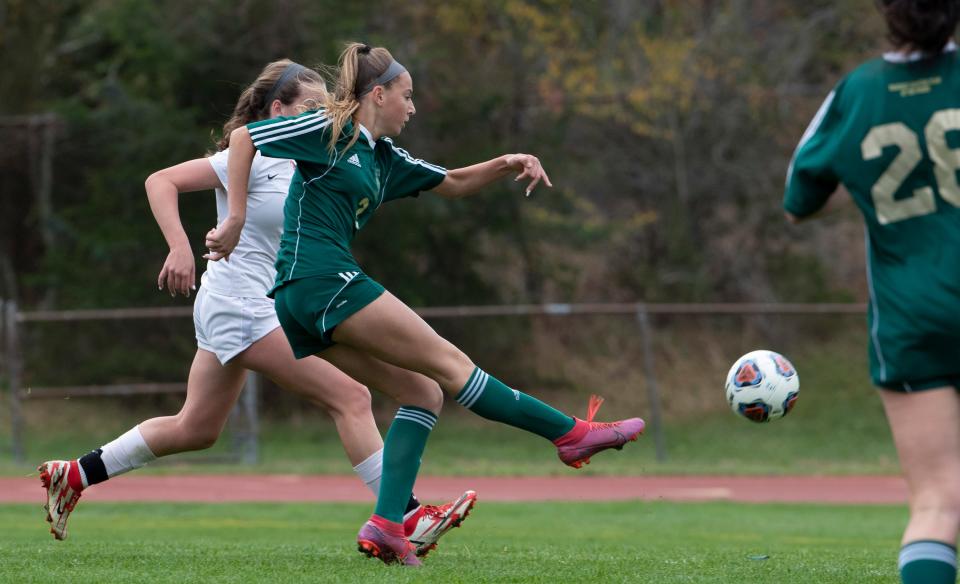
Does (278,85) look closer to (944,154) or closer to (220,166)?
(220,166)

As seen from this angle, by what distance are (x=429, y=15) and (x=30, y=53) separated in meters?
6.67

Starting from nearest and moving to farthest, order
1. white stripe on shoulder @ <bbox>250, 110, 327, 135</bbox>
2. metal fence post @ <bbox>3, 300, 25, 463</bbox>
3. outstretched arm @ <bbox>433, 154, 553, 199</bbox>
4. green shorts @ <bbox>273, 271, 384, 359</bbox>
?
green shorts @ <bbox>273, 271, 384, 359</bbox>
white stripe on shoulder @ <bbox>250, 110, 327, 135</bbox>
outstretched arm @ <bbox>433, 154, 553, 199</bbox>
metal fence post @ <bbox>3, 300, 25, 463</bbox>

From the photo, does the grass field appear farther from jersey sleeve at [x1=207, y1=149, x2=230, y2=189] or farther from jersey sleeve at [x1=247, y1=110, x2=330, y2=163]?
jersey sleeve at [x1=247, y1=110, x2=330, y2=163]

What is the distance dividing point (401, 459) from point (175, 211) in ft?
4.84

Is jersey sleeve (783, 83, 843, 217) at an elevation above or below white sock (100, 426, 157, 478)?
above

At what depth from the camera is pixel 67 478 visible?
5914 millimetres

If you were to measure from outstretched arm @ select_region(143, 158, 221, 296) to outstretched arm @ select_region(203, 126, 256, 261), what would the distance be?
9.0 inches

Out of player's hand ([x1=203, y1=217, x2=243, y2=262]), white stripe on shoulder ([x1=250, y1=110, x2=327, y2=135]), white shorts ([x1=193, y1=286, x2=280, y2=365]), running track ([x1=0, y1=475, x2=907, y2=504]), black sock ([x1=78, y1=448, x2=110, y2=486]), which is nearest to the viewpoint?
white stripe on shoulder ([x1=250, y1=110, x2=327, y2=135])

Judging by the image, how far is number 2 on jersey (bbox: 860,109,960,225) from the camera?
327 centimetres

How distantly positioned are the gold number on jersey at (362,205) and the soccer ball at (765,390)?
1.69 metres

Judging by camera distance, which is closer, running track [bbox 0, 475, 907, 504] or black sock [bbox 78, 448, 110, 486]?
black sock [bbox 78, 448, 110, 486]

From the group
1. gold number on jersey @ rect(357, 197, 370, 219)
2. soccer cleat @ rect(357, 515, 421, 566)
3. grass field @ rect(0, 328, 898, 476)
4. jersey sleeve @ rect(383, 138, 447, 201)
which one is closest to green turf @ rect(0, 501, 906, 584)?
soccer cleat @ rect(357, 515, 421, 566)

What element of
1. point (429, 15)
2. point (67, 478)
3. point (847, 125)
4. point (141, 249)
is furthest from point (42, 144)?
point (847, 125)

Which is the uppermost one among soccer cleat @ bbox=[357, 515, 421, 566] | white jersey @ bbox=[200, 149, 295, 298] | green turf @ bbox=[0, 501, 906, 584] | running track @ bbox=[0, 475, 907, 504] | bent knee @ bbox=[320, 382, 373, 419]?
white jersey @ bbox=[200, 149, 295, 298]
